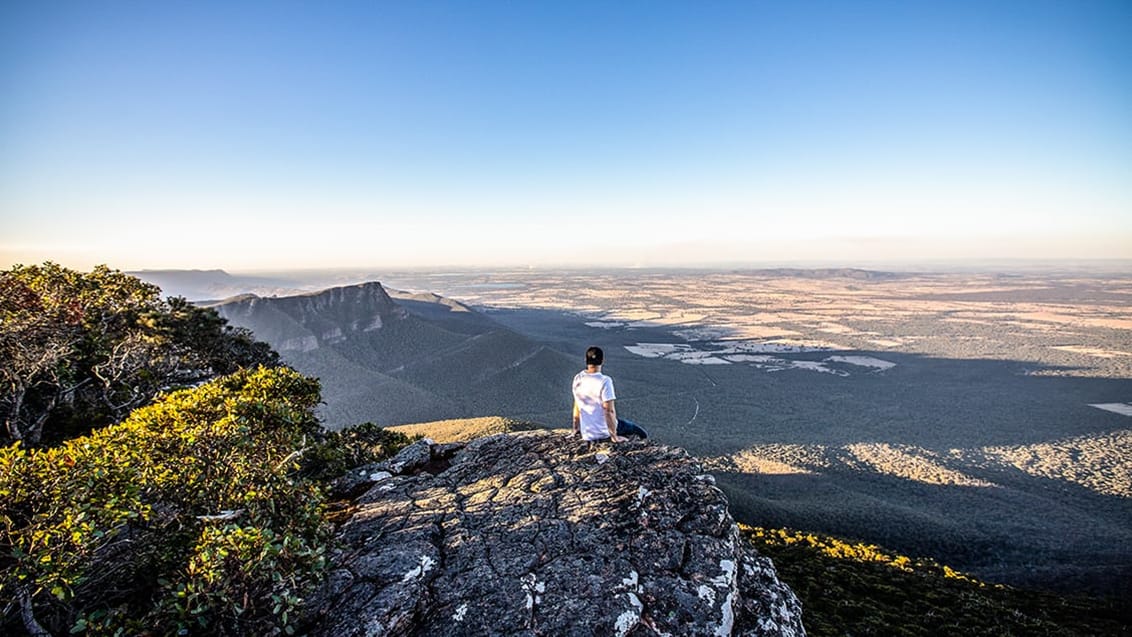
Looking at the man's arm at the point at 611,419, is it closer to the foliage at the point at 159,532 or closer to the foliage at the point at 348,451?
the foliage at the point at 159,532

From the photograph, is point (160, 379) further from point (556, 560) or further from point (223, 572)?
point (556, 560)

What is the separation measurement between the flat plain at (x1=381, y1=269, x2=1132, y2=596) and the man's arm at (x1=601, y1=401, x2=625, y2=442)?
17.6m

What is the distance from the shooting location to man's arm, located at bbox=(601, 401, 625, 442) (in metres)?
8.06

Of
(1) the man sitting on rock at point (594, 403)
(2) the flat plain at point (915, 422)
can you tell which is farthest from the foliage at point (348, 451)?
(2) the flat plain at point (915, 422)

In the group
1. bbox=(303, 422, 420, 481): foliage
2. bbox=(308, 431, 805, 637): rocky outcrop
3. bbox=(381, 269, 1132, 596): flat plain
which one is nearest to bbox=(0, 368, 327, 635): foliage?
bbox=(308, 431, 805, 637): rocky outcrop

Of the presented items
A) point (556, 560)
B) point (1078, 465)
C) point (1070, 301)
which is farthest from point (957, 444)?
point (1070, 301)

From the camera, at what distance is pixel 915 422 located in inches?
1674

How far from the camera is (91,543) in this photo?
13.4 ft

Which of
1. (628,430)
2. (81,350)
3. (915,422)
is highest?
(81,350)

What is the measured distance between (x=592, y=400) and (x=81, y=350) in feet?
40.3

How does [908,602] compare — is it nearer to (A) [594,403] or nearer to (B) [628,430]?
(B) [628,430]

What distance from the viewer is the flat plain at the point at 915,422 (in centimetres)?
2269

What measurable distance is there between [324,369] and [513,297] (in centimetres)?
11233

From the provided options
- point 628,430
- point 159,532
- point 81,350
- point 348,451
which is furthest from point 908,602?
point 81,350
